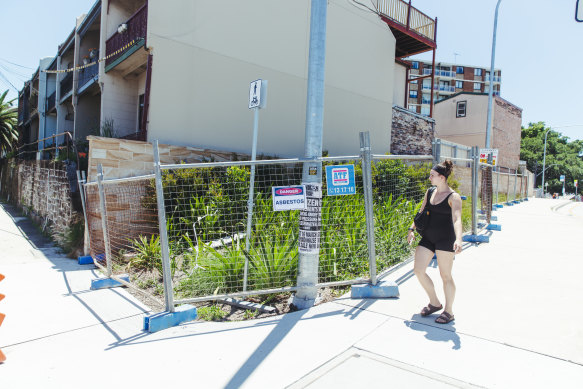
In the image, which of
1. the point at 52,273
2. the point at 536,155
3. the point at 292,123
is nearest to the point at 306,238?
the point at 52,273

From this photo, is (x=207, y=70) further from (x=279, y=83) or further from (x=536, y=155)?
(x=536, y=155)

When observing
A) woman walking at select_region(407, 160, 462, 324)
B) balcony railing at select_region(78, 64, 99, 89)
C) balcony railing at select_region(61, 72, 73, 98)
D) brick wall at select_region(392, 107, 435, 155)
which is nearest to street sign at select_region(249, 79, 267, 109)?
woman walking at select_region(407, 160, 462, 324)

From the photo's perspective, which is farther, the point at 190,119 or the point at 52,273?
the point at 190,119

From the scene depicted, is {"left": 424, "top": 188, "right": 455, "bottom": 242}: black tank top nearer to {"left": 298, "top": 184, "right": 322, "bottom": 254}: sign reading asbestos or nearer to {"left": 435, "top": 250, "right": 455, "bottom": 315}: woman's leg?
{"left": 435, "top": 250, "right": 455, "bottom": 315}: woman's leg

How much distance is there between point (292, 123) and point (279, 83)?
1405 mm

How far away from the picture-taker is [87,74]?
14258 mm

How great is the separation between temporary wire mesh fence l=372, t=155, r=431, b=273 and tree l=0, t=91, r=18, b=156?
29.4m

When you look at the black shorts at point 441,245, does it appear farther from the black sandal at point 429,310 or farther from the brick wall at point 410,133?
the brick wall at point 410,133

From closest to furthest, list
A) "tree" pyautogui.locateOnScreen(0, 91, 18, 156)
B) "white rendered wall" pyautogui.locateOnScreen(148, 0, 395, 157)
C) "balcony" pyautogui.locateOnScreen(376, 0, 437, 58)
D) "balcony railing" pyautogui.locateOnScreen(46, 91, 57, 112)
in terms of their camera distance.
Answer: "white rendered wall" pyautogui.locateOnScreen(148, 0, 395, 157)
"balcony" pyautogui.locateOnScreen(376, 0, 437, 58)
"balcony railing" pyautogui.locateOnScreen(46, 91, 57, 112)
"tree" pyautogui.locateOnScreen(0, 91, 18, 156)

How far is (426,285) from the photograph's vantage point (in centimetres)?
399

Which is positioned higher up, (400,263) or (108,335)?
(400,263)

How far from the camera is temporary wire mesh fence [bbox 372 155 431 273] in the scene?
6.37 metres

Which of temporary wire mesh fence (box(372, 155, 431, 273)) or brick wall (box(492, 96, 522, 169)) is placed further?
brick wall (box(492, 96, 522, 169))

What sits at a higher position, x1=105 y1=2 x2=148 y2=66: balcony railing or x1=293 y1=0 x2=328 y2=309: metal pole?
x1=105 y1=2 x2=148 y2=66: balcony railing
